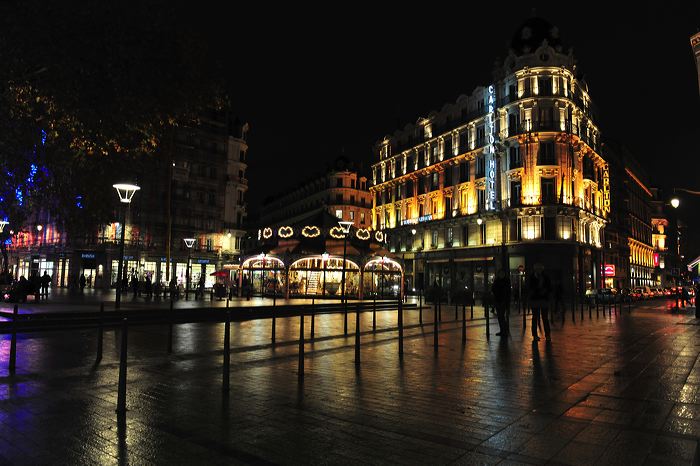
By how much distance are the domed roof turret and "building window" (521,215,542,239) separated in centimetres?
1602

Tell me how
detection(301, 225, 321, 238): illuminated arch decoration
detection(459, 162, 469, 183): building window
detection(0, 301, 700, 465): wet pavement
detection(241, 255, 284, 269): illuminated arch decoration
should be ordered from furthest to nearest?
detection(459, 162, 469, 183): building window, detection(301, 225, 321, 238): illuminated arch decoration, detection(241, 255, 284, 269): illuminated arch decoration, detection(0, 301, 700, 465): wet pavement

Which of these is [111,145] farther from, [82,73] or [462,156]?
[462,156]

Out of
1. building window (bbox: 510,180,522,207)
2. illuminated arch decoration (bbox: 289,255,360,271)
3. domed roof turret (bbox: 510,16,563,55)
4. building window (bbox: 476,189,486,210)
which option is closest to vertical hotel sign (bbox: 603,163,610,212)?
building window (bbox: 510,180,522,207)

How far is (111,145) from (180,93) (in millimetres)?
2052

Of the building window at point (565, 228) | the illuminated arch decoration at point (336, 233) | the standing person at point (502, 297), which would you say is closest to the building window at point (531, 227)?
the building window at point (565, 228)

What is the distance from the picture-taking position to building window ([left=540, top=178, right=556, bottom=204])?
150 ft

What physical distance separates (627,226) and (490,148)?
3373 cm

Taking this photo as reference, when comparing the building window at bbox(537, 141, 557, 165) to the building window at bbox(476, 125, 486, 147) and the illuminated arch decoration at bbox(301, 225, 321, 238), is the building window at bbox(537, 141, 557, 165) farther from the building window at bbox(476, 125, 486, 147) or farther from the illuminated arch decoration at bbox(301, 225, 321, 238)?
the illuminated arch decoration at bbox(301, 225, 321, 238)

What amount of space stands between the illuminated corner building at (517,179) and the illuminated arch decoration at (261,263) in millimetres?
16959

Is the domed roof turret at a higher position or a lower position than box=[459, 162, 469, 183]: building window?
higher

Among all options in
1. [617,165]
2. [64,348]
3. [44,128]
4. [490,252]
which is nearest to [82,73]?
[44,128]

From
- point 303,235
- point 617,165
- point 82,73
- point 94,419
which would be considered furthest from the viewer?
point 617,165

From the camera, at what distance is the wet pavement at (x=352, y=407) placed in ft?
14.4

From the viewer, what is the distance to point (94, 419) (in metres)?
5.28
